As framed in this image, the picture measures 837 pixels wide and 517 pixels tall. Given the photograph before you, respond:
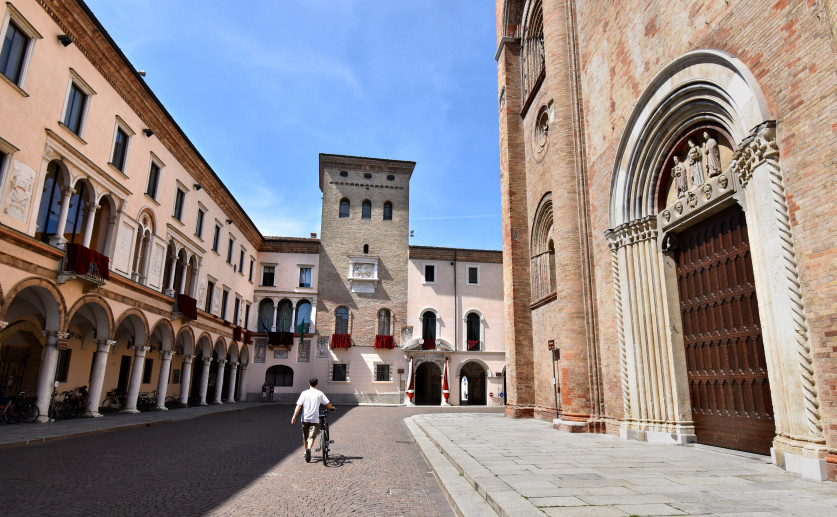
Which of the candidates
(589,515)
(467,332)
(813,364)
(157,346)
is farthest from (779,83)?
(467,332)

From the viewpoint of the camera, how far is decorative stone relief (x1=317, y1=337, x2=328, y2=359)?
31484mm

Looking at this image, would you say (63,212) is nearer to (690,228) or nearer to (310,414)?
(310,414)

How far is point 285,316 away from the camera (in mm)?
32312

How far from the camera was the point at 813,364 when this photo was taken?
594 centimetres

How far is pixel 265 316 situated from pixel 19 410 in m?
19.2

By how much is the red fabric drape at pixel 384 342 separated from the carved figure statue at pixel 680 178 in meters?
23.8

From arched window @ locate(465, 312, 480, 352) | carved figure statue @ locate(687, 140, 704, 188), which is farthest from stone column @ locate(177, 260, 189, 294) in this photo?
carved figure statue @ locate(687, 140, 704, 188)

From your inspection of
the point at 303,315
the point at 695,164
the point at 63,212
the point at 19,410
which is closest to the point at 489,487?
the point at 695,164

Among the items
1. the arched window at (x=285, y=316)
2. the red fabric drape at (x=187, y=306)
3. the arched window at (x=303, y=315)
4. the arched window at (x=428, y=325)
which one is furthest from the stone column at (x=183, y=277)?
the arched window at (x=428, y=325)

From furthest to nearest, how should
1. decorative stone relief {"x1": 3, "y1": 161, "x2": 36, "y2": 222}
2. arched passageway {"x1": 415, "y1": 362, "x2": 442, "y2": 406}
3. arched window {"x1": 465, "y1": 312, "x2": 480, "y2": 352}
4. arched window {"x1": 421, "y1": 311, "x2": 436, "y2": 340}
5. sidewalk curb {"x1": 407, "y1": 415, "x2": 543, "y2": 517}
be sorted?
arched passageway {"x1": 415, "y1": 362, "x2": 442, "y2": 406}, arched window {"x1": 421, "y1": 311, "x2": 436, "y2": 340}, arched window {"x1": 465, "y1": 312, "x2": 480, "y2": 352}, decorative stone relief {"x1": 3, "y1": 161, "x2": 36, "y2": 222}, sidewalk curb {"x1": 407, "y1": 415, "x2": 543, "y2": 517}

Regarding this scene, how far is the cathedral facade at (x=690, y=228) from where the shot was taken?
237 inches

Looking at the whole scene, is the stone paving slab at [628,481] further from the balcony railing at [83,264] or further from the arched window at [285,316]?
the arched window at [285,316]

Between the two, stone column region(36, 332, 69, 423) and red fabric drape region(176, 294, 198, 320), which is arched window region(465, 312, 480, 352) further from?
stone column region(36, 332, 69, 423)

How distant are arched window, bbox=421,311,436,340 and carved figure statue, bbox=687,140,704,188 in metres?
24.7
